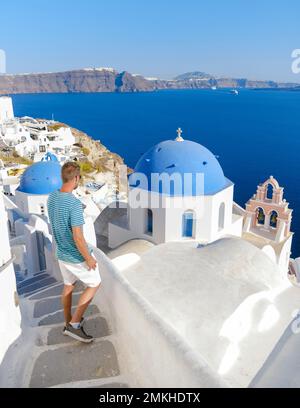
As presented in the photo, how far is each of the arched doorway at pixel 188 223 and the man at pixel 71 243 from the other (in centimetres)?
712

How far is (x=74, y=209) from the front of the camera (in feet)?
10.7

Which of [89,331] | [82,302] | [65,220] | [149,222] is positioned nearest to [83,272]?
[82,302]

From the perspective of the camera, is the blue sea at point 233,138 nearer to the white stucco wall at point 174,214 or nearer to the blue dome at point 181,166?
the white stucco wall at point 174,214

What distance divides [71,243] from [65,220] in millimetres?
243

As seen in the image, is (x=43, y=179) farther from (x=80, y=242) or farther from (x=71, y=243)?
(x=80, y=242)

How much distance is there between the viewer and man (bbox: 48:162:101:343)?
10.7ft

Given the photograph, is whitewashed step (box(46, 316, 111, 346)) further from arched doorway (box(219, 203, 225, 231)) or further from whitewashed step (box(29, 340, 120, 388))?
arched doorway (box(219, 203, 225, 231))

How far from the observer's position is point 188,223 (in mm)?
10656

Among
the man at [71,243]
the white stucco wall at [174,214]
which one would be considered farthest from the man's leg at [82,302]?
the white stucco wall at [174,214]

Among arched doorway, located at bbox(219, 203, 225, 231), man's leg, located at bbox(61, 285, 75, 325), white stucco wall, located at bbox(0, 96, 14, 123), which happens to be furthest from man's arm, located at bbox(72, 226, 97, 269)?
white stucco wall, located at bbox(0, 96, 14, 123)

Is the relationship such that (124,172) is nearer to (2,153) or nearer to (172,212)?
(2,153)

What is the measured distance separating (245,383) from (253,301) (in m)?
1.60

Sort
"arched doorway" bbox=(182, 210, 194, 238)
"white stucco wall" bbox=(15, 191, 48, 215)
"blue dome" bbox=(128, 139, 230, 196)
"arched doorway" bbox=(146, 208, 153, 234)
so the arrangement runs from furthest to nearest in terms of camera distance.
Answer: "white stucco wall" bbox=(15, 191, 48, 215), "arched doorway" bbox=(146, 208, 153, 234), "arched doorway" bbox=(182, 210, 194, 238), "blue dome" bbox=(128, 139, 230, 196)

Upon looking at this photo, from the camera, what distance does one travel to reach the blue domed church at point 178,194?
33.4 ft
